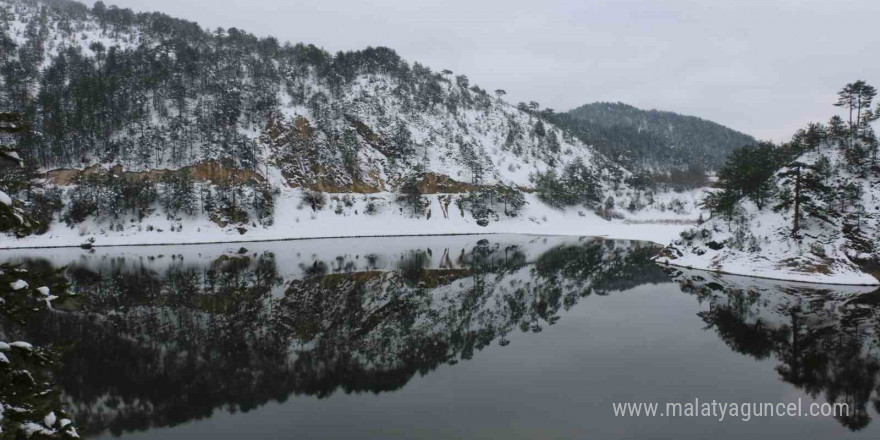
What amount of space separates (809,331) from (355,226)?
7175 centimetres

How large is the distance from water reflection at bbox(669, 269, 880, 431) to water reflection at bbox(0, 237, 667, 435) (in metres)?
8.49

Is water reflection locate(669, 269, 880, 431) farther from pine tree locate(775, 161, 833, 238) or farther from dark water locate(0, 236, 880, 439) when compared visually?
pine tree locate(775, 161, 833, 238)

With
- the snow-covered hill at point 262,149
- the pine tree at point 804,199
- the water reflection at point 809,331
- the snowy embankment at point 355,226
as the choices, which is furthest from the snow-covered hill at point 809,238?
the snow-covered hill at point 262,149

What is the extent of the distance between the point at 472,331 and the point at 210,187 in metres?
77.4

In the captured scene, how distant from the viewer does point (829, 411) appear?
51.2 feet

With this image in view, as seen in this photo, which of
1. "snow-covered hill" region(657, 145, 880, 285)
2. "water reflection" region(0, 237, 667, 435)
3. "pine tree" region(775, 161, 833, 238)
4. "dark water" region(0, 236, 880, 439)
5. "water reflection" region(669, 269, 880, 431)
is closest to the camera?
"dark water" region(0, 236, 880, 439)

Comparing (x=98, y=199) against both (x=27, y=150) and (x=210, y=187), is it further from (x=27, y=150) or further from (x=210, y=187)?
(x=27, y=150)

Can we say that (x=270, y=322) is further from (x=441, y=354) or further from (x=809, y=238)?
(x=809, y=238)

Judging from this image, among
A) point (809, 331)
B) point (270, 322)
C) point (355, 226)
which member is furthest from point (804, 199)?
point (355, 226)

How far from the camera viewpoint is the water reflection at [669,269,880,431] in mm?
17422

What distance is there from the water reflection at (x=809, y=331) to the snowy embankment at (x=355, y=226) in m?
35.0

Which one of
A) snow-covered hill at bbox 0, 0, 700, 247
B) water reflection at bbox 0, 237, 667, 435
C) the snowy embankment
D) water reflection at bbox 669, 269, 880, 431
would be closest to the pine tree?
water reflection at bbox 669, 269, 880, 431

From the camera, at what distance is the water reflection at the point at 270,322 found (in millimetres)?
17172

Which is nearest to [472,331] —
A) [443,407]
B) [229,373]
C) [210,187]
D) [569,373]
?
[569,373]
